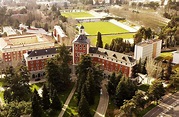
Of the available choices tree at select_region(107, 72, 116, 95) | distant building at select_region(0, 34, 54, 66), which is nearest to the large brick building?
distant building at select_region(0, 34, 54, 66)

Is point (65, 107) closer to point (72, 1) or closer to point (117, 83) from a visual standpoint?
point (117, 83)

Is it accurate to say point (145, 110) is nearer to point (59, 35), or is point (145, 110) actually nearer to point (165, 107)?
point (165, 107)

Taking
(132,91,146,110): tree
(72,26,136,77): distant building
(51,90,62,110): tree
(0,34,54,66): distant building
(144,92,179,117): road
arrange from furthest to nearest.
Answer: (0,34,54,66): distant building, (72,26,136,77): distant building, (144,92,179,117): road, (51,90,62,110): tree, (132,91,146,110): tree

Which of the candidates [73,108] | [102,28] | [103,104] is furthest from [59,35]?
[73,108]

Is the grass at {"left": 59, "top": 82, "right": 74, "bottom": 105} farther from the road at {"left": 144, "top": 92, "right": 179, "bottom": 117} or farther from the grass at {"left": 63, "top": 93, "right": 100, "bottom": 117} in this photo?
the road at {"left": 144, "top": 92, "right": 179, "bottom": 117}

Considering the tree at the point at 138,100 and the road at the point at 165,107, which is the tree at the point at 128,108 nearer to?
the tree at the point at 138,100

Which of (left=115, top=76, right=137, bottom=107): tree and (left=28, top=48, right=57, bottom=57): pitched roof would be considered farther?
(left=28, top=48, right=57, bottom=57): pitched roof
